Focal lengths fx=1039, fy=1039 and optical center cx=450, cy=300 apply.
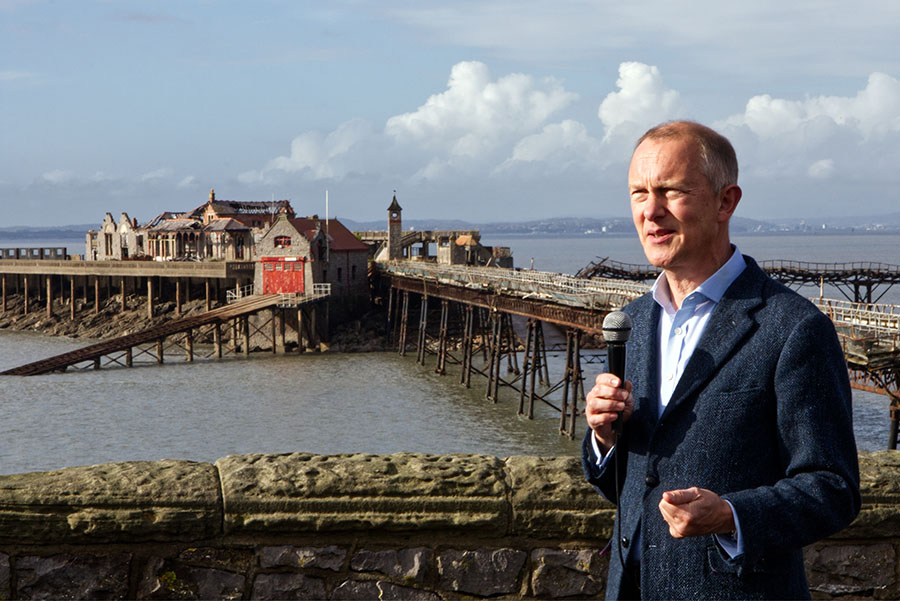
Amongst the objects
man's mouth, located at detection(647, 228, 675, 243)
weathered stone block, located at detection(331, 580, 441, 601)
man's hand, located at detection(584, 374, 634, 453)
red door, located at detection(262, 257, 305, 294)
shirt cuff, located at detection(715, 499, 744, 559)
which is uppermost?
man's mouth, located at detection(647, 228, 675, 243)

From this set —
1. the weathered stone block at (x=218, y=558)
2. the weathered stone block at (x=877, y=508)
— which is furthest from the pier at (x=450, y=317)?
the weathered stone block at (x=218, y=558)

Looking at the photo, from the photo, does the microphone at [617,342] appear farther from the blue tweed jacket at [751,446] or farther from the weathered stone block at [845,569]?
the weathered stone block at [845,569]

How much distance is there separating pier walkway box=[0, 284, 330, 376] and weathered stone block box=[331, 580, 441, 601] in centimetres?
4010

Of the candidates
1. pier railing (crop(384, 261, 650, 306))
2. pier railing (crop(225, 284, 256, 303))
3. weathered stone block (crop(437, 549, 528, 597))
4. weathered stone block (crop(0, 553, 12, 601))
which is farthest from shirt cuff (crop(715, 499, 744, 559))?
pier railing (crop(225, 284, 256, 303))

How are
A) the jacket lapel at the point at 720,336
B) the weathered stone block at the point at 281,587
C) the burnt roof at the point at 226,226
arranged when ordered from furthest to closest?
1. the burnt roof at the point at 226,226
2. the weathered stone block at the point at 281,587
3. the jacket lapel at the point at 720,336

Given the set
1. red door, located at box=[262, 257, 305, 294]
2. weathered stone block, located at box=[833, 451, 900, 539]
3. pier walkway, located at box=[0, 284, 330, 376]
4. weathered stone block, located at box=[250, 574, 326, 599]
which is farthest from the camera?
red door, located at box=[262, 257, 305, 294]

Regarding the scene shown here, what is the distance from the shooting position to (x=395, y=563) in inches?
160

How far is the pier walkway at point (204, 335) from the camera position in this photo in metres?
42.7

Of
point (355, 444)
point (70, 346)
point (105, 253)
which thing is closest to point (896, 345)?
point (355, 444)

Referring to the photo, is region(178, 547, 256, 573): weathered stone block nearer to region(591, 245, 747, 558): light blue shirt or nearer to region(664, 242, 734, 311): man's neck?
region(591, 245, 747, 558): light blue shirt

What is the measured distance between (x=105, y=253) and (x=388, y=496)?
8366 cm

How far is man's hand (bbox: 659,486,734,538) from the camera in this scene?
2.58 m

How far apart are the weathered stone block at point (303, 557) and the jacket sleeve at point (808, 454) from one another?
1.85 m

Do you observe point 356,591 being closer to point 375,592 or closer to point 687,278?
point 375,592
